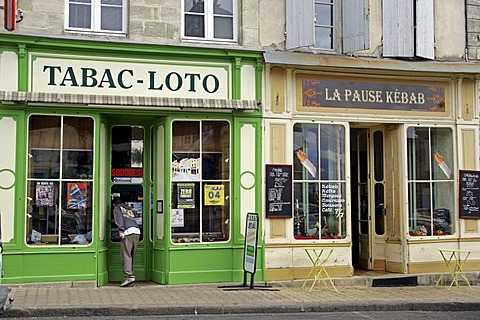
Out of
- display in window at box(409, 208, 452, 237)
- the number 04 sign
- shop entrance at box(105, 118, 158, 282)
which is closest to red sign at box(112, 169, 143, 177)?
shop entrance at box(105, 118, 158, 282)

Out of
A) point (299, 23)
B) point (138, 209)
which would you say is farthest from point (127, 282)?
point (299, 23)

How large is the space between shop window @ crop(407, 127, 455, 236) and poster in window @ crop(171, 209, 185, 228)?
4605mm

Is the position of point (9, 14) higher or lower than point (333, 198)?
higher

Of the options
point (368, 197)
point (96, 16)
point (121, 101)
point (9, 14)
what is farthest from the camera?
point (368, 197)

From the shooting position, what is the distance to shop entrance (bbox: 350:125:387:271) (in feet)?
49.1

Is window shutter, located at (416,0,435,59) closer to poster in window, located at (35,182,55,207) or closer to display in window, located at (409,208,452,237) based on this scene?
display in window, located at (409,208,452,237)

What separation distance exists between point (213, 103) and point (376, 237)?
4650mm

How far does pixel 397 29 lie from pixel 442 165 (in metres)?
2.90

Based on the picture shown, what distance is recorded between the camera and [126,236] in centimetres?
1276

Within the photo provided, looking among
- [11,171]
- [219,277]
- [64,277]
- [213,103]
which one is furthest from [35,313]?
[213,103]

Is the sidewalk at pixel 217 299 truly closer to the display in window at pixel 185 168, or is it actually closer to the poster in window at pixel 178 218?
the poster in window at pixel 178 218

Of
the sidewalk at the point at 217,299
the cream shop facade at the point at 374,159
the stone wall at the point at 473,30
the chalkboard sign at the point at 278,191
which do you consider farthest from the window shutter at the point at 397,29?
the sidewalk at the point at 217,299

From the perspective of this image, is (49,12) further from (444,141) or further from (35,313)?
(444,141)

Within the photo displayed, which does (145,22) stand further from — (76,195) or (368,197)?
(368,197)
